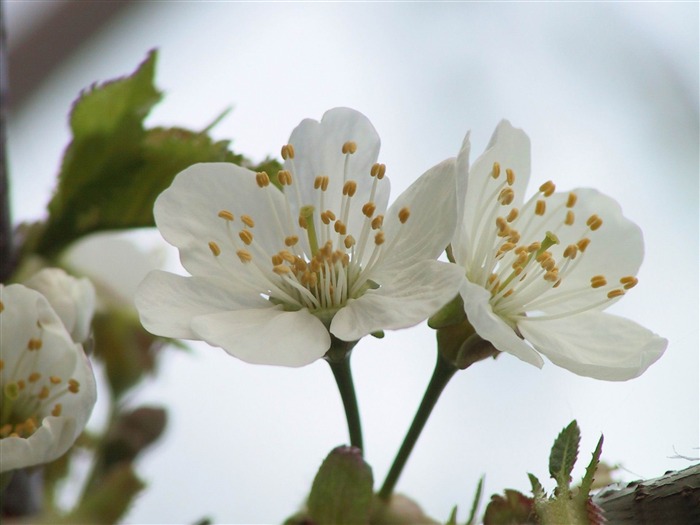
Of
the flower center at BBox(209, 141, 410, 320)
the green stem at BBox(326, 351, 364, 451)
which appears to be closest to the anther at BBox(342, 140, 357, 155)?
the flower center at BBox(209, 141, 410, 320)

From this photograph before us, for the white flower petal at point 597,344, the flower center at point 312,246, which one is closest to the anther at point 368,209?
the flower center at point 312,246

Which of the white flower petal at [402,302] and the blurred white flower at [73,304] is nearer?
the white flower petal at [402,302]

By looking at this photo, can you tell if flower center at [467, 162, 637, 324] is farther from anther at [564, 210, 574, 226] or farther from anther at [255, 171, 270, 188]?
anther at [255, 171, 270, 188]

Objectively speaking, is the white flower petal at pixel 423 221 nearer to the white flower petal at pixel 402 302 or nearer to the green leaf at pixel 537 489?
the white flower petal at pixel 402 302

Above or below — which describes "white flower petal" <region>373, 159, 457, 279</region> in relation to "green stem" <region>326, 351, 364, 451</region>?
above

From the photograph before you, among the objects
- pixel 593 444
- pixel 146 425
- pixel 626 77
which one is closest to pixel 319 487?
pixel 593 444

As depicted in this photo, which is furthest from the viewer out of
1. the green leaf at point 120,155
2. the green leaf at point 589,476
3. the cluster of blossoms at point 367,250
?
the green leaf at point 120,155
